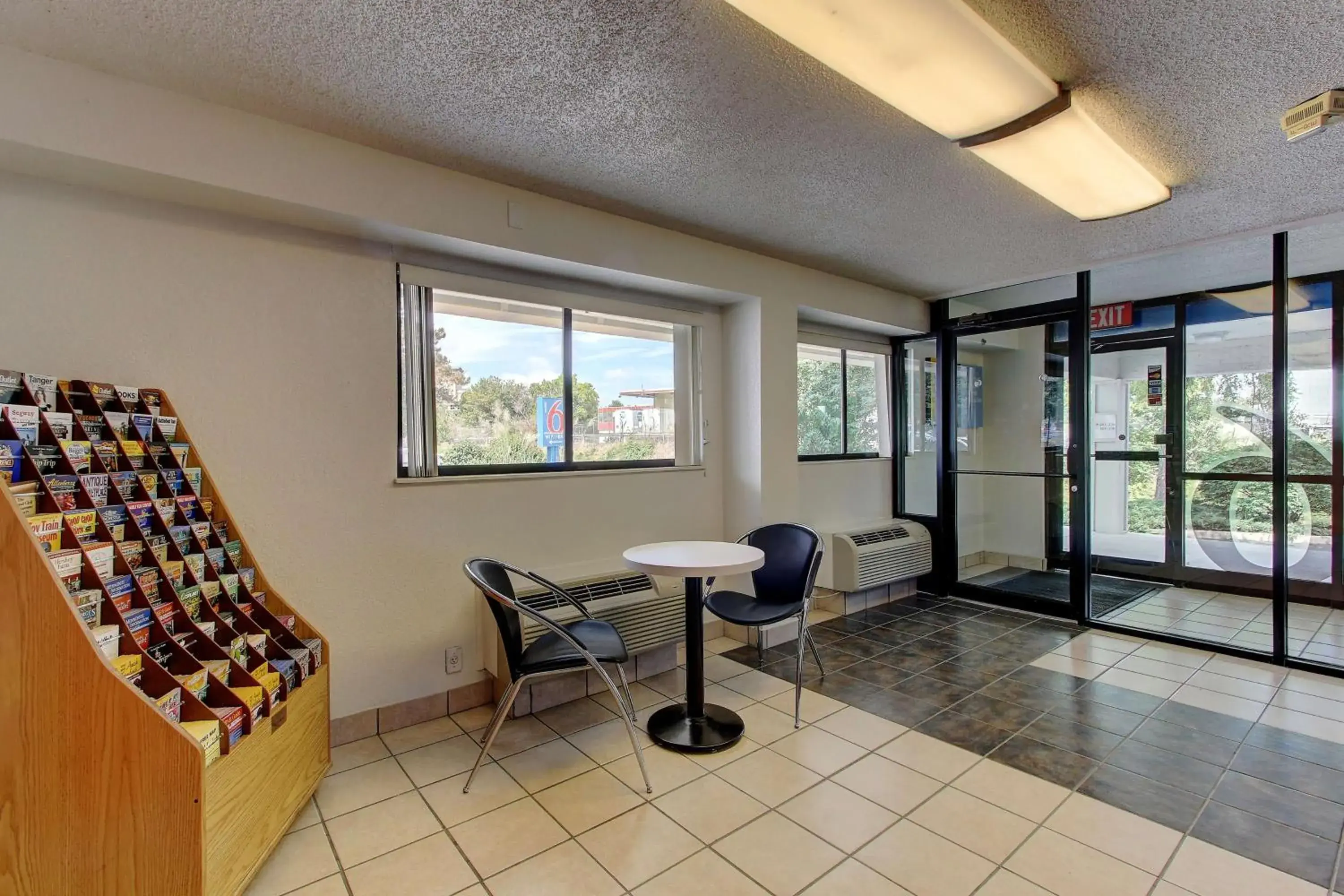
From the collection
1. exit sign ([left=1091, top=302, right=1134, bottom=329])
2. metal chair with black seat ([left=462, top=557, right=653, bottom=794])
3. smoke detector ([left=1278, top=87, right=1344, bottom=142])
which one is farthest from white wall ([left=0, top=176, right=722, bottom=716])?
exit sign ([left=1091, top=302, right=1134, bottom=329])

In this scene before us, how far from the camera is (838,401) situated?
513 cm

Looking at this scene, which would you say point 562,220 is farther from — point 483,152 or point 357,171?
point 357,171

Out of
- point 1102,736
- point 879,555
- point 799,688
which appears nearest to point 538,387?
point 799,688

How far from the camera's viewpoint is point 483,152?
2537 mm

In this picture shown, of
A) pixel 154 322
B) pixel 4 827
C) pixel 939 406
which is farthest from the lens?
pixel 939 406

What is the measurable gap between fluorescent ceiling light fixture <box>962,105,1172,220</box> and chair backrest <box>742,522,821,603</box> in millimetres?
1959

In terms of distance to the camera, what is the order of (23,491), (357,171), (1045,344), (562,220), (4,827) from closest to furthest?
(4,827) → (23,491) → (357,171) → (562,220) → (1045,344)

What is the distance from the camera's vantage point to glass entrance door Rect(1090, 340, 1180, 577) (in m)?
4.74

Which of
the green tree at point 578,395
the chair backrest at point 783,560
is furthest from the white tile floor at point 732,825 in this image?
the green tree at point 578,395

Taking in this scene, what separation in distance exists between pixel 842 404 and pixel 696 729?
326 centimetres

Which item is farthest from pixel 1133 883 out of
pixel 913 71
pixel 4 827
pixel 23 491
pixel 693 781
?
pixel 23 491

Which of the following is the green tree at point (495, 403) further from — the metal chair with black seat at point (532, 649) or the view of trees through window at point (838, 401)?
the view of trees through window at point (838, 401)

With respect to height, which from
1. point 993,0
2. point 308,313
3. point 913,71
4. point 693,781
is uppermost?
point 993,0

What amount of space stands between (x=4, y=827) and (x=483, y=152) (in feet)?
8.51
